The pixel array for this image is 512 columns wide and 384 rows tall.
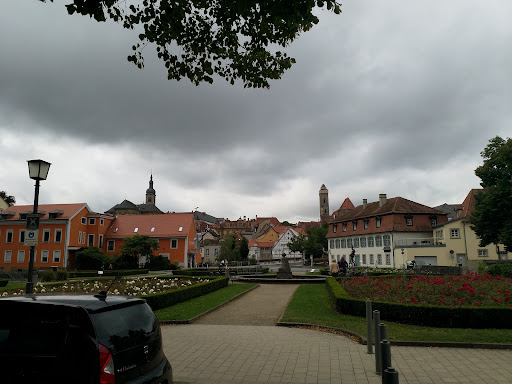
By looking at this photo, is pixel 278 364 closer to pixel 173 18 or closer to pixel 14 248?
pixel 173 18

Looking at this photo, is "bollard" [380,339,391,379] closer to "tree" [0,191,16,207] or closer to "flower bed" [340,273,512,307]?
"flower bed" [340,273,512,307]

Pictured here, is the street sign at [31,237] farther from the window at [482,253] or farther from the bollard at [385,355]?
the window at [482,253]

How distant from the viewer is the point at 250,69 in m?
8.94

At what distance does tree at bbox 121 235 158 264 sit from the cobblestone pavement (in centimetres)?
4099

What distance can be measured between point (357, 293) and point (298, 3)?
39.0 feet

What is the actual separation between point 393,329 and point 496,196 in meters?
30.0

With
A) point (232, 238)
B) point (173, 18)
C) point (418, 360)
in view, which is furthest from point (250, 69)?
point (232, 238)

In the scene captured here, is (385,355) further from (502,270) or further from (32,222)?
(502,270)

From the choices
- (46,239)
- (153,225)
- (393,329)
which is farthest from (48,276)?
(393,329)

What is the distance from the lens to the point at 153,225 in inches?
2323

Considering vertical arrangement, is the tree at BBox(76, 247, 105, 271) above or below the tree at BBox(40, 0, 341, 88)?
below

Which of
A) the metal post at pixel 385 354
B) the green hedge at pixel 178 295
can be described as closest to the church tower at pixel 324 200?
the green hedge at pixel 178 295

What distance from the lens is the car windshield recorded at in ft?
12.9

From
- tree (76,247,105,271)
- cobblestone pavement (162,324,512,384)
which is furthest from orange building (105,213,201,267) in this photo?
cobblestone pavement (162,324,512,384)
